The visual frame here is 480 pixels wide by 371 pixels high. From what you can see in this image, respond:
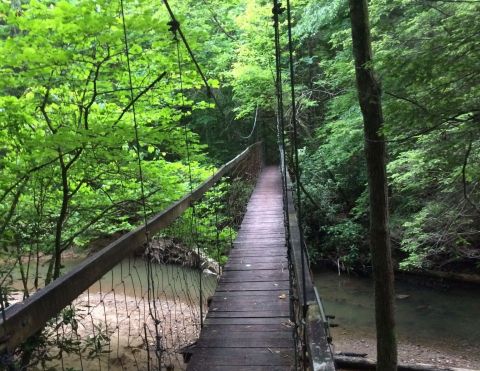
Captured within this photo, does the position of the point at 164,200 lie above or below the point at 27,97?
below

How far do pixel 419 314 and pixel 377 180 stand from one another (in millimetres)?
4223

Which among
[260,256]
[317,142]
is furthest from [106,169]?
[317,142]

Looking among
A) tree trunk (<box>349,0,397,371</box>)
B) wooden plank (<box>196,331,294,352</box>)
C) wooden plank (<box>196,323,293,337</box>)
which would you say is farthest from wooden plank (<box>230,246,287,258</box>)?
wooden plank (<box>196,331,294,352</box>)

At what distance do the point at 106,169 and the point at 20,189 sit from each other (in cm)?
70

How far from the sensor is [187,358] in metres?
2.11

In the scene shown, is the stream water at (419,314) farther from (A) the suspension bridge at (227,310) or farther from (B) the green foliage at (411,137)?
(A) the suspension bridge at (227,310)

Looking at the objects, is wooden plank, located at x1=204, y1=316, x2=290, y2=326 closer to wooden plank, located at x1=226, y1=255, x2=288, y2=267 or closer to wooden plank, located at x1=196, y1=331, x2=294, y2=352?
wooden plank, located at x1=196, y1=331, x2=294, y2=352

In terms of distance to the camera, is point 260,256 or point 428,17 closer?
point 260,256

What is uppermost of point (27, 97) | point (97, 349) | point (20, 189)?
point (27, 97)

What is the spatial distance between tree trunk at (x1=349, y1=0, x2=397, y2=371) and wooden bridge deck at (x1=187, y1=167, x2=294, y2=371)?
Answer: 80 centimetres

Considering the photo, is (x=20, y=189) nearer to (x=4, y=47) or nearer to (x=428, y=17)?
(x=4, y=47)

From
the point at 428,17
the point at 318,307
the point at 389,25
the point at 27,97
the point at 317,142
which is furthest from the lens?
the point at 317,142

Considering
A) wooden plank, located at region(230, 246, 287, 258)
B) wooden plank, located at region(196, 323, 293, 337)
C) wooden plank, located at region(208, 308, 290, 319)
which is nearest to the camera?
wooden plank, located at region(196, 323, 293, 337)

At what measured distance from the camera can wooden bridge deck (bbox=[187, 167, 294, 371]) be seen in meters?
1.87
